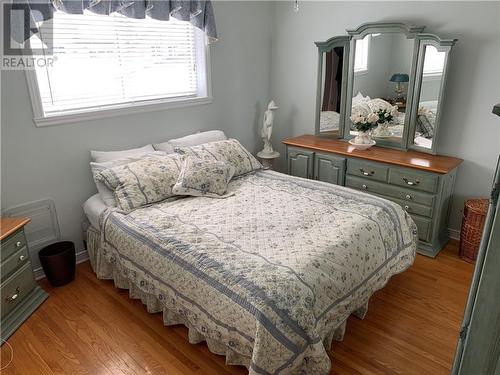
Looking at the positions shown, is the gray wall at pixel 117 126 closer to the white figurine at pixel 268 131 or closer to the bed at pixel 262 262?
the white figurine at pixel 268 131

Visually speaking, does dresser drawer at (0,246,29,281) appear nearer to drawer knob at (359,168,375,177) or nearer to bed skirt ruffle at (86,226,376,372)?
bed skirt ruffle at (86,226,376,372)

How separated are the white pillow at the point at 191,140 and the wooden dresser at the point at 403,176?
860 millimetres

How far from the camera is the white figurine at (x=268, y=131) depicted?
3861mm

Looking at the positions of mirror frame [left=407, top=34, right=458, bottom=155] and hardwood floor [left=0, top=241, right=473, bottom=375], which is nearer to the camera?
hardwood floor [left=0, top=241, right=473, bottom=375]

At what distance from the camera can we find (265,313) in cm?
161

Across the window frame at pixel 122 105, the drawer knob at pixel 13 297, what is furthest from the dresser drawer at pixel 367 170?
the drawer knob at pixel 13 297

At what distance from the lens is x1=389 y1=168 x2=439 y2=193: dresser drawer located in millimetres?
2857

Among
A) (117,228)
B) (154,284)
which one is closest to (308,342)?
(154,284)

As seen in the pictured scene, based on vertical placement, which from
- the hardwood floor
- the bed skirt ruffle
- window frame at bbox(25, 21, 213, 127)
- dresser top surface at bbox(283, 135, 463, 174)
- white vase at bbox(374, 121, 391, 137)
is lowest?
the hardwood floor

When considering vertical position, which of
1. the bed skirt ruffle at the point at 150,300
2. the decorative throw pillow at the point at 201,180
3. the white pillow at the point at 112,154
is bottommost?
the bed skirt ruffle at the point at 150,300

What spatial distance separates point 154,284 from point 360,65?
2654mm

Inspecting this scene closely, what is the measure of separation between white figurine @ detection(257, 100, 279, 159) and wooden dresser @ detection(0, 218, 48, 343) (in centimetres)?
238

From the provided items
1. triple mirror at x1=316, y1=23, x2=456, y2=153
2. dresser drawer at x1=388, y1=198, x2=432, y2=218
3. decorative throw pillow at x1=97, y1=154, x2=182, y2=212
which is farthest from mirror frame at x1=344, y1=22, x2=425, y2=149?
decorative throw pillow at x1=97, y1=154, x2=182, y2=212

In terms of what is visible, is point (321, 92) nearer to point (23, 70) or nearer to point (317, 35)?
point (317, 35)
